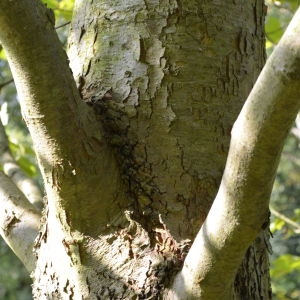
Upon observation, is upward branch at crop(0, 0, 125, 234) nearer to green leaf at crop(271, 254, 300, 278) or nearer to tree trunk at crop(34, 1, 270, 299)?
tree trunk at crop(34, 1, 270, 299)

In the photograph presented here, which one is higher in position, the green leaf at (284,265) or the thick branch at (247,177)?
the thick branch at (247,177)

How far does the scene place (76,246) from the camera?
45.5 inches

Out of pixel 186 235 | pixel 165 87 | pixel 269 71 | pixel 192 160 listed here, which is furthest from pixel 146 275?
pixel 269 71

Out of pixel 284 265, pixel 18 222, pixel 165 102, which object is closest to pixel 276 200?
pixel 284 265

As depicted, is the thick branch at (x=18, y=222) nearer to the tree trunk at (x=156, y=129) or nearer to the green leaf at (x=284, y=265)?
the tree trunk at (x=156, y=129)

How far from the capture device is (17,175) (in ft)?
6.01

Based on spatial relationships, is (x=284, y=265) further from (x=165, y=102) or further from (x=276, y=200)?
(x=276, y=200)

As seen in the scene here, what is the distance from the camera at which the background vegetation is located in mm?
2520

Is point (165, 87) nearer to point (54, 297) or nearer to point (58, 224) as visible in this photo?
point (58, 224)

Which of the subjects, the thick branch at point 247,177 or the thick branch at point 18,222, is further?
the thick branch at point 18,222

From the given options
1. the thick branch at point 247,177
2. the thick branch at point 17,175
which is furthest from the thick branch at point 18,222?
the thick branch at point 247,177

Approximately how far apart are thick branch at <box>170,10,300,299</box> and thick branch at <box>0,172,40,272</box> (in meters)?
0.43

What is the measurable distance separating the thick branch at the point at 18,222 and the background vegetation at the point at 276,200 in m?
0.89

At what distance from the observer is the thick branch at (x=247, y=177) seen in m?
Answer: 0.78
